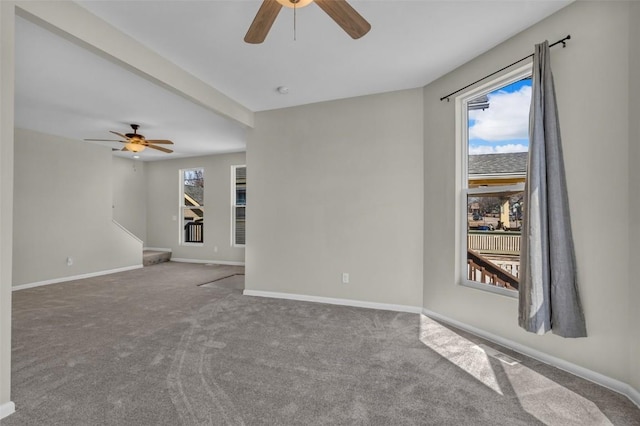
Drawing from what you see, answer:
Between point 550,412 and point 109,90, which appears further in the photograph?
point 109,90

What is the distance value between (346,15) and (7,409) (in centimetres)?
302

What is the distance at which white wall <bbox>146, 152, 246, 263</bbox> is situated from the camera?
7.18 metres

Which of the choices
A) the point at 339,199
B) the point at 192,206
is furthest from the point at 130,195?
the point at 339,199

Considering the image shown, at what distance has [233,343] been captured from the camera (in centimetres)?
270

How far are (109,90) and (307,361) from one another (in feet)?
12.3

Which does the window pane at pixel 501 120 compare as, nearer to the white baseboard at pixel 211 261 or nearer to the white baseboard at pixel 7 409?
the white baseboard at pixel 7 409

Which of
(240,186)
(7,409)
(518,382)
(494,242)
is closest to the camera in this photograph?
(7,409)

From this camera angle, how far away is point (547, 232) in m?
2.19

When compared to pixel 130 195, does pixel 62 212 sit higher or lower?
lower

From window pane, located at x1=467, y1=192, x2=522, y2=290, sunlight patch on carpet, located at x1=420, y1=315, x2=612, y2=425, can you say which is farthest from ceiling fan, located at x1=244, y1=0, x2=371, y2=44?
sunlight patch on carpet, located at x1=420, y1=315, x2=612, y2=425

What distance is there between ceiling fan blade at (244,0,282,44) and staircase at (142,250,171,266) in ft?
21.0

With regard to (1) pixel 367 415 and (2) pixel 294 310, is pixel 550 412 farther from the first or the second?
(2) pixel 294 310

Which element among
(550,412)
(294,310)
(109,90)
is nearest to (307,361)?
(294,310)

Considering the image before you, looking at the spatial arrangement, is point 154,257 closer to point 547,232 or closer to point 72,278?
point 72,278
